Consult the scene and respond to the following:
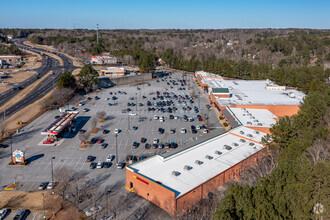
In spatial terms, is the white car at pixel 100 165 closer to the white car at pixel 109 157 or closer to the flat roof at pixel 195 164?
the white car at pixel 109 157

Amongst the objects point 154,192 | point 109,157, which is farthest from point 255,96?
point 154,192

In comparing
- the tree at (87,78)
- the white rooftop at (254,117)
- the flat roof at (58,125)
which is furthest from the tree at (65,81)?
the white rooftop at (254,117)

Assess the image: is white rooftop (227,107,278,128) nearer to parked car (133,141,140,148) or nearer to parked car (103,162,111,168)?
parked car (133,141,140,148)

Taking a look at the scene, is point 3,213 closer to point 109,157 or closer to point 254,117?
point 109,157

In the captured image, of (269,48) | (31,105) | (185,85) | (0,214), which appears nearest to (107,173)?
(0,214)

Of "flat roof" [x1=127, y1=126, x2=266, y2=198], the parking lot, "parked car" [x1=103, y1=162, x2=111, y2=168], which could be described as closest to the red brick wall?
"flat roof" [x1=127, y1=126, x2=266, y2=198]

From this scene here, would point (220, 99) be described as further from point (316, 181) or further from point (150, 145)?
point (316, 181)
